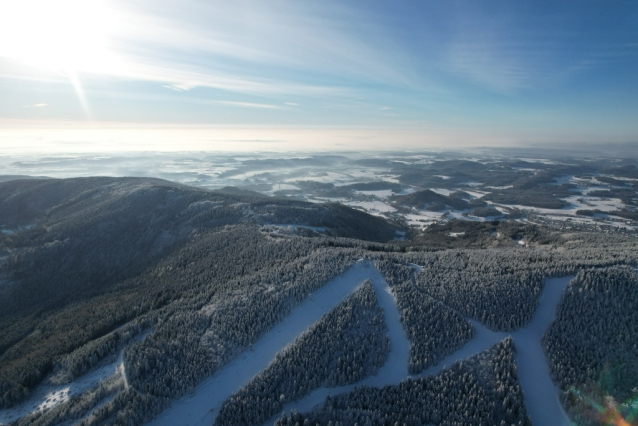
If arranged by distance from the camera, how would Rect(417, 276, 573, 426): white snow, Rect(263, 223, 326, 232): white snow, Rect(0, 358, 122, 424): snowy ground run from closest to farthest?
Rect(417, 276, 573, 426): white snow < Rect(0, 358, 122, 424): snowy ground < Rect(263, 223, 326, 232): white snow

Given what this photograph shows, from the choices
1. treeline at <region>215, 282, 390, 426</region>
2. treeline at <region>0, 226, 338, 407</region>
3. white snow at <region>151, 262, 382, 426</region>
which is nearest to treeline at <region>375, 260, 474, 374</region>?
treeline at <region>215, 282, 390, 426</region>

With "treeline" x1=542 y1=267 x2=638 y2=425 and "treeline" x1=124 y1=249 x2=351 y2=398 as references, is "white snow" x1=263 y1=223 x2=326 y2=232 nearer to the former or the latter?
"treeline" x1=124 y1=249 x2=351 y2=398

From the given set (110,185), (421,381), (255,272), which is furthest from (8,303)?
(421,381)

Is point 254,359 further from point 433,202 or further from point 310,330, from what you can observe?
point 433,202

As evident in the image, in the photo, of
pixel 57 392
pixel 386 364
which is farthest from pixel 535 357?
pixel 57 392

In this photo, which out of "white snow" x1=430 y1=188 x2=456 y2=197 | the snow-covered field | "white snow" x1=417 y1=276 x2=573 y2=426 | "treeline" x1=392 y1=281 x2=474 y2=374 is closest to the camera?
"white snow" x1=417 y1=276 x2=573 y2=426
